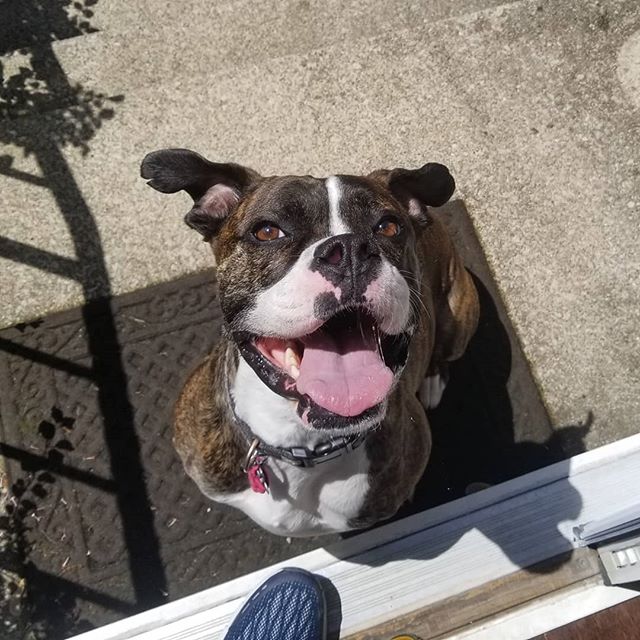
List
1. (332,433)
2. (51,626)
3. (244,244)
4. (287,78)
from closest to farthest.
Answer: (332,433)
(244,244)
(51,626)
(287,78)

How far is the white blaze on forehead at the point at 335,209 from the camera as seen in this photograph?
2.29m

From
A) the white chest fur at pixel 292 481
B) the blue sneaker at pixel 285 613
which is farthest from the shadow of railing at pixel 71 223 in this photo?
the white chest fur at pixel 292 481

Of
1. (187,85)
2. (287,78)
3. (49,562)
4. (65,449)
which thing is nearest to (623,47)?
(287,78)

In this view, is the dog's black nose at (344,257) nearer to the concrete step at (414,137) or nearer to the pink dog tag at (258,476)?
the pink dog tag at (258,476)

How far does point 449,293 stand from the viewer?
3527mm

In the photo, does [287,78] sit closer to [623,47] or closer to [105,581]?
[623,47]

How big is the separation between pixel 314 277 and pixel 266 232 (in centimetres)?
38

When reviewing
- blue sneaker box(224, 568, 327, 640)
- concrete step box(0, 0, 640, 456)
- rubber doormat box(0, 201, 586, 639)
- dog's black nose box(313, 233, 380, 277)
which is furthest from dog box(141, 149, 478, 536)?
concrete step box(0, 0, 640, 456)

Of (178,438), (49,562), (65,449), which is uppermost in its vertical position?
(65,449)

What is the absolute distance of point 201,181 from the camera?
253 centimetres

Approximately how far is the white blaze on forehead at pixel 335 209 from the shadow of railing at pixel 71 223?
2077 millimetres

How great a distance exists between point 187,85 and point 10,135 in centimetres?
117

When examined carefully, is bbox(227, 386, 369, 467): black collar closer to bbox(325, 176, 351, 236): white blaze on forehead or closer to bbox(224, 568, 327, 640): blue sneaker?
bbox(325, 176, 351, 236): white blaze on forehead

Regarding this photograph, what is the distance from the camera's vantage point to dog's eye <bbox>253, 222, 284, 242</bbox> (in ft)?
7.63
